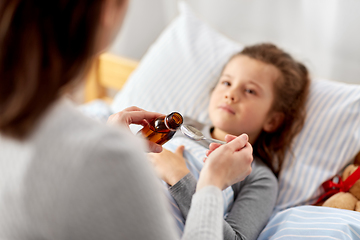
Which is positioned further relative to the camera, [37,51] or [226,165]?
[226,165]

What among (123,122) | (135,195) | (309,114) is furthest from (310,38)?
(135,195)

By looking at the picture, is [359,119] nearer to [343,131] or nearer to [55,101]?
[343,131]

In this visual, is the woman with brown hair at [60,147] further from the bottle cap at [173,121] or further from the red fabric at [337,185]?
the red fabric at [337,185]

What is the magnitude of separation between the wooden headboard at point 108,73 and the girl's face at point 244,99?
636 mm

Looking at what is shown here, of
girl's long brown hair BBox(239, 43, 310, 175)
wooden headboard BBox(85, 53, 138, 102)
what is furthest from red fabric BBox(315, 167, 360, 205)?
wooden headboard BBox(85, 53, 138, 102)

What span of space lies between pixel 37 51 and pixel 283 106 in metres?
0.93

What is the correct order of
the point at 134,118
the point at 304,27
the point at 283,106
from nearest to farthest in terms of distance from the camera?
the point at 134,118
the point at 283,106
the point at 304,27

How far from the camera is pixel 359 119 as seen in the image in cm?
113

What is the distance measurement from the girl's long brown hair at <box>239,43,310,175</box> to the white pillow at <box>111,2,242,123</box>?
18 cm

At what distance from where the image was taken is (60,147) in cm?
45

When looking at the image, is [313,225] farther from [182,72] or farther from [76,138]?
[182,72]

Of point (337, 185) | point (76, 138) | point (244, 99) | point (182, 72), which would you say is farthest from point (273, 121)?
point (76, 138)

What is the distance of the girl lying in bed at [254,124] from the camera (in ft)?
3.08

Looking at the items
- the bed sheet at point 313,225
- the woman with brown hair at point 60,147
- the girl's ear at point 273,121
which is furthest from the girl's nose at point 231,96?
the woman with brown hair at point 60,147
